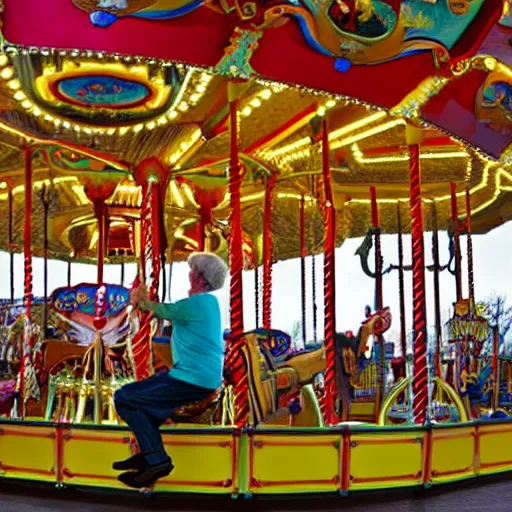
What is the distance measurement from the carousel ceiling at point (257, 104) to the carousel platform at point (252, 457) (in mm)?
2442

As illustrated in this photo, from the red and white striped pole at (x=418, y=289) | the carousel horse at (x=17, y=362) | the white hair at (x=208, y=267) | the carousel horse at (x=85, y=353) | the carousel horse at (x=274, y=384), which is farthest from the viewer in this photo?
the carousel horse at (x=17, y=362)

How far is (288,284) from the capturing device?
16.2m

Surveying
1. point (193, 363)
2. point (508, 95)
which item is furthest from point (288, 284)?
point (193, 363)

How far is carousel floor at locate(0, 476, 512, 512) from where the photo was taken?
5.11 meters

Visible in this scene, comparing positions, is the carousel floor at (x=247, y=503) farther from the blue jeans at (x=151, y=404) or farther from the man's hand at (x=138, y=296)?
the man's hand at (x=138, y=296)

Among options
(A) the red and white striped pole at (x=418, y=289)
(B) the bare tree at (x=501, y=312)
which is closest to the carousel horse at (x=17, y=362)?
(A) the red and white striped pole at (x=418, y=289)

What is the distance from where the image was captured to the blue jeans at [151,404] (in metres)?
4.27

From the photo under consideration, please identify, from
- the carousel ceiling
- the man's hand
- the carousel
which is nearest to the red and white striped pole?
the carousel

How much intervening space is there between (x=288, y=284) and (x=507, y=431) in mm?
9823

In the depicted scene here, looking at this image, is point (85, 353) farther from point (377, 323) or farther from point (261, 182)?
point (261, 182)

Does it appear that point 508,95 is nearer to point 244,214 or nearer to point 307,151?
point 307,151

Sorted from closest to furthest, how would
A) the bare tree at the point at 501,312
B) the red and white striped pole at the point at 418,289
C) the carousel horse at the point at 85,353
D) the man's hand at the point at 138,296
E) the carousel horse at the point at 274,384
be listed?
the man's hand at the point at 138,296
the carousel horse at the point at 274,384
the red and white striped pole at the point at 418,289
the carousel horse at the point at 85,353
the bare tree at the point at 501,312

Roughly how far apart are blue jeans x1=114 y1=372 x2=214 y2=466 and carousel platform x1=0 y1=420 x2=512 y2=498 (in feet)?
3.38

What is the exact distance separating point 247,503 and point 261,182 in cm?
534
